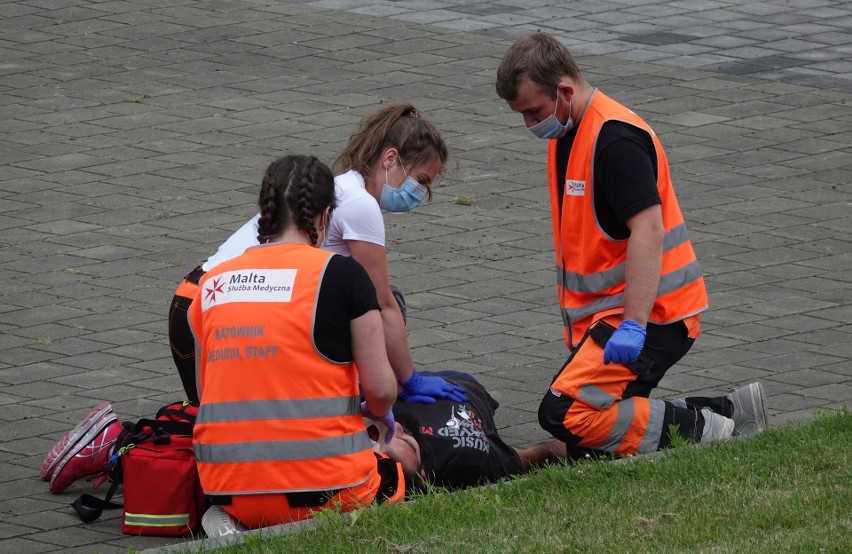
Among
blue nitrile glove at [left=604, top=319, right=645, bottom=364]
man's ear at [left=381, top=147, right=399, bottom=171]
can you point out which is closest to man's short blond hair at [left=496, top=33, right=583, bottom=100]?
man's ear at [left=381, top=147, right=399, bottom=171]

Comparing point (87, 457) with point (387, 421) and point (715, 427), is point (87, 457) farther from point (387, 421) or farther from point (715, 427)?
point (715, 427)

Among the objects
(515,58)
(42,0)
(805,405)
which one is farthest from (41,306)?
(42,0)

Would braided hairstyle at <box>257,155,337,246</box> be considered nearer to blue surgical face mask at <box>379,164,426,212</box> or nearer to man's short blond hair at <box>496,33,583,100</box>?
blue surgical face mask at <box>379,164,426,212</box>

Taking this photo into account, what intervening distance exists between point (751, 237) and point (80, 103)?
5270 mm

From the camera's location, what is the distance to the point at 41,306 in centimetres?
713

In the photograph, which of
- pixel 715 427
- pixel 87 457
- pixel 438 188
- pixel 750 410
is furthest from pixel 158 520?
pixel 438 188

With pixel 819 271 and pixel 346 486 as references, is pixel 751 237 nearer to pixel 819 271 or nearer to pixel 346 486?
pixel 819 271

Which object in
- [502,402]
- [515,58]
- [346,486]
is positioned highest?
[515,58]

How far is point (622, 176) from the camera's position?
5031 millimetres

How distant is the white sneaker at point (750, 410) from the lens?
539 centimetres

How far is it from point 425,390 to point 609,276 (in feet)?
2.58

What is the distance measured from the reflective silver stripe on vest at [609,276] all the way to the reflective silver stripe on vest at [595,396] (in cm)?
38

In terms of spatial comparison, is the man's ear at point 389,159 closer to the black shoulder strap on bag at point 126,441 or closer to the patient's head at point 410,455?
the patient's head at point 410,455

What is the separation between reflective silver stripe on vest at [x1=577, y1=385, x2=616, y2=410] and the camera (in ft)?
16.8
